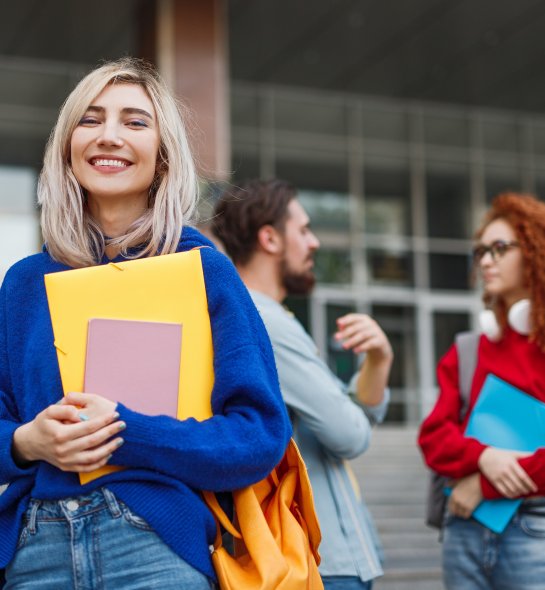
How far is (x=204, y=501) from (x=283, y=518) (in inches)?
6.6

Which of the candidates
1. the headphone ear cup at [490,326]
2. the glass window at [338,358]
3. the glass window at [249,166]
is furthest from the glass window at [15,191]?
the headphone ear cup at [490,326]

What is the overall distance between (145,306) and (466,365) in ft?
6.19

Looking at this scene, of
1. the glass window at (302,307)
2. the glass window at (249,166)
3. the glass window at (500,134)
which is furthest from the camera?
the glass window at (500,134)

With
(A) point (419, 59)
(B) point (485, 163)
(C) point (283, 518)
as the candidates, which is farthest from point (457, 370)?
(B) point (485, 163)

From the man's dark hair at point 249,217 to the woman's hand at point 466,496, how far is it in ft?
3.52

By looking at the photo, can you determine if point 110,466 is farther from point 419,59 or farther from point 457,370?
point 419,59

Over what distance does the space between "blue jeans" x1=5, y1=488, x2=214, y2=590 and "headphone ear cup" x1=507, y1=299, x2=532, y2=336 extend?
73.0 inches

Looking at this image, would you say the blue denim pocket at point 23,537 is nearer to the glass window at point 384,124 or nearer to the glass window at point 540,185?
the glass window at point 384,124

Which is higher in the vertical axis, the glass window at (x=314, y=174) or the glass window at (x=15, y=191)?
the glass window at (x=314, y=174)

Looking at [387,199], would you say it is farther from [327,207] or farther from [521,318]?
[521,318]

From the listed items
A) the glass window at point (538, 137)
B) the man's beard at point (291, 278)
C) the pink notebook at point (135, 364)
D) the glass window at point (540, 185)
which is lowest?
the pink notebook at point (135, 364)

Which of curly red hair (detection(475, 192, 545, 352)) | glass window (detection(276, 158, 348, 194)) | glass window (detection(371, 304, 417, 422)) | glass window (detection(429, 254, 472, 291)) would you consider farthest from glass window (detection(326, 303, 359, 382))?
curly red hair (detection(475, 192, 545, 352))

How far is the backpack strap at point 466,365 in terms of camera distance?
337 centimetres

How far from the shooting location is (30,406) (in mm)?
1787
